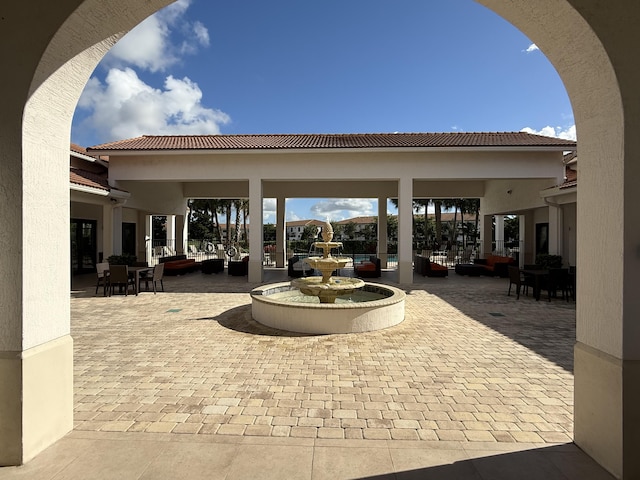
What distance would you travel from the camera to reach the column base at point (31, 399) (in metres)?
2.78

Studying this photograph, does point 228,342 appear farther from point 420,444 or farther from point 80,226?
point 80,226

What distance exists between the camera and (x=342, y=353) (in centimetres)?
581

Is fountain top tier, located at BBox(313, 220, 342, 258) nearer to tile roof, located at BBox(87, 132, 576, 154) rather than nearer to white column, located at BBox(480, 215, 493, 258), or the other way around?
tile roof, located at BBox(87, 132, 576, 154)

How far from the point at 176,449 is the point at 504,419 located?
347 centimetres

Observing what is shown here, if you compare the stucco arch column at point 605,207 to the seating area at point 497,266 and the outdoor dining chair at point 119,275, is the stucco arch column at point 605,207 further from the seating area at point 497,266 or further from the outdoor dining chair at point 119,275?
the seating area at point 497,266

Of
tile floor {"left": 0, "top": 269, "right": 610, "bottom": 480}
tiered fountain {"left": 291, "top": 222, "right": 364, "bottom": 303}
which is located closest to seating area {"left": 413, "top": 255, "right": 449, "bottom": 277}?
tile floor {"left": 0, "top": 269, "right": 610, "bottom": 480}

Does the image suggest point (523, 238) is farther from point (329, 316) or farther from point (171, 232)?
point (171, 232)

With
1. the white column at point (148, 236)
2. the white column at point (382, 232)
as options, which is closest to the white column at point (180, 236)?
the white column at point (148, 236)

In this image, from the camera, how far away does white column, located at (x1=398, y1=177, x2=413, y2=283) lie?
14.5 m

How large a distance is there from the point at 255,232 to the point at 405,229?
677 cm

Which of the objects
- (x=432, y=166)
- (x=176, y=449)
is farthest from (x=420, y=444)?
(x=432, y=166)

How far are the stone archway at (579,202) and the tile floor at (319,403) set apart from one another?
1.74 feet

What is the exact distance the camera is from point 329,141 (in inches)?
637

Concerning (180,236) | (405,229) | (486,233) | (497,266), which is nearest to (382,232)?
(405,229)
